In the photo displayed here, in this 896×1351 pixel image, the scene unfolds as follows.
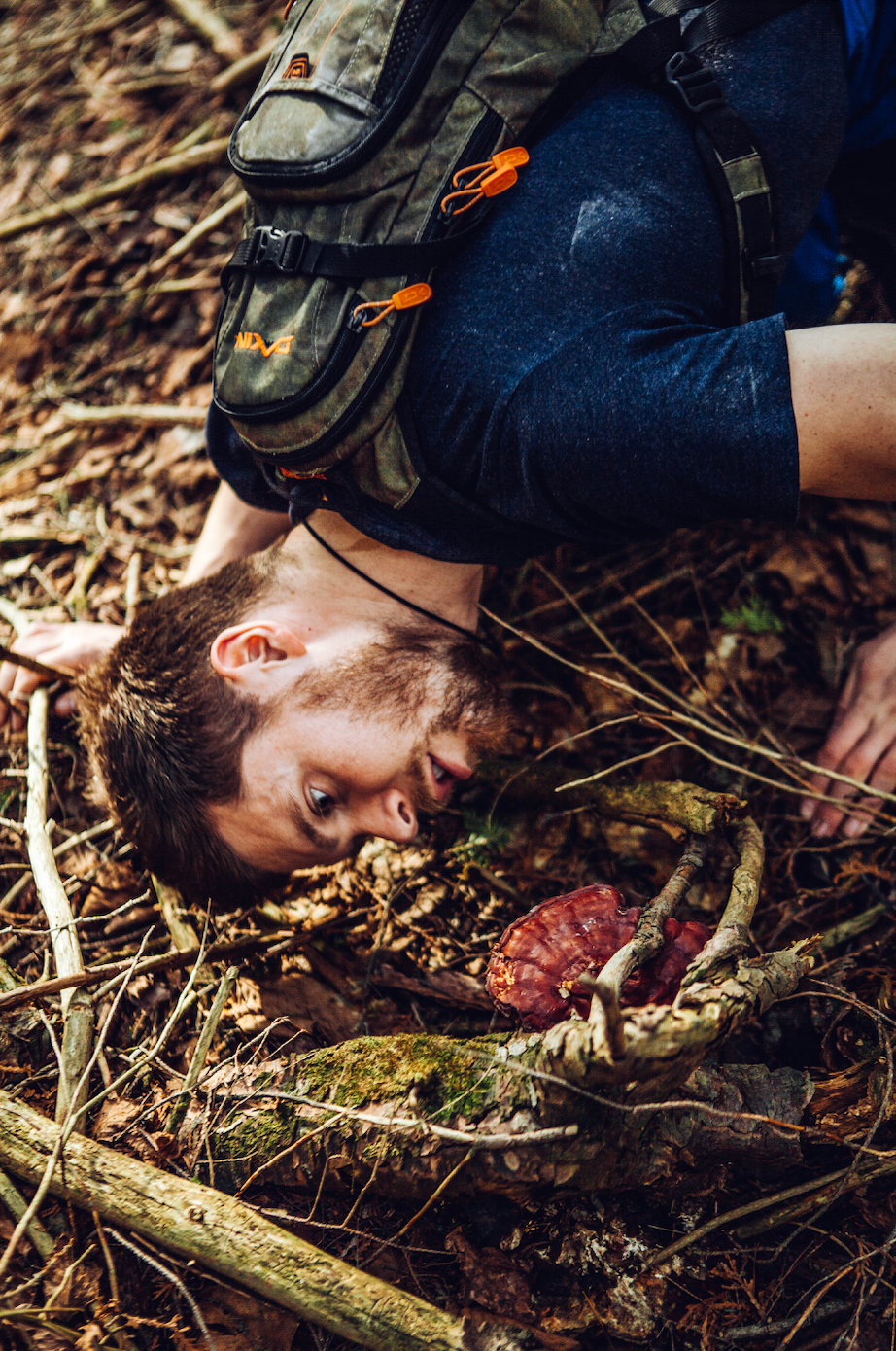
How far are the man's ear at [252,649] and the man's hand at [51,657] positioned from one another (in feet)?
2.88

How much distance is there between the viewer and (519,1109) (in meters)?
1.66

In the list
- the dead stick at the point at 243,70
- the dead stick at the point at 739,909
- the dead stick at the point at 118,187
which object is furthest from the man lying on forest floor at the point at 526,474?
the dead stick at the point at 243,70

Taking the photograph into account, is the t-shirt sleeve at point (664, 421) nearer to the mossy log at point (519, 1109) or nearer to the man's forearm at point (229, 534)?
the mossy log at point (519, 1109)

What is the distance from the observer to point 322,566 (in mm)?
2514

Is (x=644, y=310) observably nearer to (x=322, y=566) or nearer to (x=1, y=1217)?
(x=322, y=566)

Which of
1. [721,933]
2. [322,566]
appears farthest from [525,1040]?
[322,566]

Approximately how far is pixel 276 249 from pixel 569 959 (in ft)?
6.71

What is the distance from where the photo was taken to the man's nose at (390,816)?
7.91ft

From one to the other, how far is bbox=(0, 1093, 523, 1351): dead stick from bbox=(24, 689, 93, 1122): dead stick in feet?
0.45

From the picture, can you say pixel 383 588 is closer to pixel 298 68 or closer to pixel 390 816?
pixel 390 816

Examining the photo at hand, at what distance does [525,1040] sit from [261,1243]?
2.45ft

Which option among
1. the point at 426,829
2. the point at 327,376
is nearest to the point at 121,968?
the point at 426,829

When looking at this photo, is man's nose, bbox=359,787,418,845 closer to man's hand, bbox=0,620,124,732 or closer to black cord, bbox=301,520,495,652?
black cord, bbox=301,520,495,652

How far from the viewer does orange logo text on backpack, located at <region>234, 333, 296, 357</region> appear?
6.73 feet
